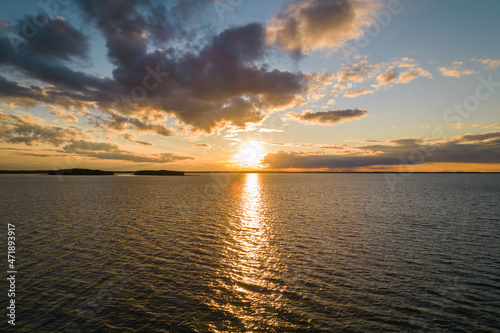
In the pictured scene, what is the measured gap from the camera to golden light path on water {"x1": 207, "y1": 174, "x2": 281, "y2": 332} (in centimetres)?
1919

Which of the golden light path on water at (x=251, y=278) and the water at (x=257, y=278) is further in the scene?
the golden light path on water at (x=251, y=278)

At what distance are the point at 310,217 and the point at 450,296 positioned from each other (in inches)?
1440

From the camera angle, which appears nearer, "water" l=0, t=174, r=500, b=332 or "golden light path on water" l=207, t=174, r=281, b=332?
"water" l=0, t=174, r=500, b=332

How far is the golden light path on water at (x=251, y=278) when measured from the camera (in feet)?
63.0

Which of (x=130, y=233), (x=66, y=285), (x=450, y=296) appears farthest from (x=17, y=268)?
(x=450, y=296)

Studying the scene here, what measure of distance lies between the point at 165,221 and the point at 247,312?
37.2 metres

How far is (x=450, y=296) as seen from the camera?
21250 millimetres

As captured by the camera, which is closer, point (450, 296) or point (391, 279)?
point (450, 296)

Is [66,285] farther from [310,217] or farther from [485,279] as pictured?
[310,217]

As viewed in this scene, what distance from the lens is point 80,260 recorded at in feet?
97.3

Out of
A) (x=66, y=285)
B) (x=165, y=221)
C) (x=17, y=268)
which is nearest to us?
(x=66, y=285)

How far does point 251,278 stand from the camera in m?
25.6

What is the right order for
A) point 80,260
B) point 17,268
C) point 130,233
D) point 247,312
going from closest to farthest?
point 247,312 < point 17,268 < point 80,260 < point 130,233

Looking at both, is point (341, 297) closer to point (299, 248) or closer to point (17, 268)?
point (299, 248)
